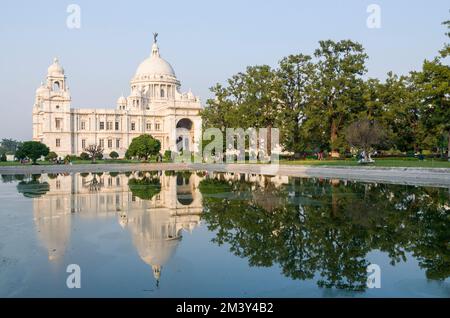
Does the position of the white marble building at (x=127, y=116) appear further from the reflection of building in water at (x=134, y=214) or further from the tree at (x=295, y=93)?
the reflection of building in water at (x=134, y=214)

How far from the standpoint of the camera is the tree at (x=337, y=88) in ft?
145

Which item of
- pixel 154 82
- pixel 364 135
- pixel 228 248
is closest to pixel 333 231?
pixel 228 248

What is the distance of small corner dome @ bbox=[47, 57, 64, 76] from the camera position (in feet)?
245

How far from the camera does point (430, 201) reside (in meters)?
16.2

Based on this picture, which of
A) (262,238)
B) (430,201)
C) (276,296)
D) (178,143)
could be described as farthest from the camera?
(178,143)

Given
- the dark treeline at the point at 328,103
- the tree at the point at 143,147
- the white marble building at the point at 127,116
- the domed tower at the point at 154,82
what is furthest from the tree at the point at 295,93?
the domed tower at the point at 154,82

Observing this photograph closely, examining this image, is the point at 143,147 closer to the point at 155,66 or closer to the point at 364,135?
the point at 364,135

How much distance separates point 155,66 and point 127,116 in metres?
16.2

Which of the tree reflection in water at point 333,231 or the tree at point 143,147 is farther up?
the tree at point 143,147

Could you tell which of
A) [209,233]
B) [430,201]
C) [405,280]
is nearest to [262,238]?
[209,233]

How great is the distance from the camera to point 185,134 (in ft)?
285

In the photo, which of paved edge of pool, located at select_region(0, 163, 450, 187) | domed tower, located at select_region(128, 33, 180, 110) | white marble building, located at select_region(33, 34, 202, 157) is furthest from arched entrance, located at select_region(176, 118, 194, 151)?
paved edge of pool, located at select_region(0, 163, 450, 187)

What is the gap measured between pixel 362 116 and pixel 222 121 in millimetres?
16105
